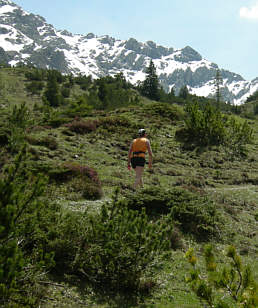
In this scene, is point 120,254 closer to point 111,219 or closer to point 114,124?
point 111,219

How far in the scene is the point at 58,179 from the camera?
10406mm

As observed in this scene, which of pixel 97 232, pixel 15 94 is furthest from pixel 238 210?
pixel 15 94

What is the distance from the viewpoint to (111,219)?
218 inches

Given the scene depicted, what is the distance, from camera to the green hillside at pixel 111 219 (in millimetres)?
3918

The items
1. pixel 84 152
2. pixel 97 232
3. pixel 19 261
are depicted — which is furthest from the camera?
pixel 84 152

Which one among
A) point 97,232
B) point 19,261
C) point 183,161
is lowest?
point 183,161

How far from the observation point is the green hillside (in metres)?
3.92

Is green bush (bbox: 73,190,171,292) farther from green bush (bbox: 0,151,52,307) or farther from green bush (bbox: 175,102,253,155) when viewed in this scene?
green bush (bbox: 175,102,253,155)

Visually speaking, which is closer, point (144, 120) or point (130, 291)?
point (130, 291)

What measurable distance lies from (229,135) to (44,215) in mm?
21474

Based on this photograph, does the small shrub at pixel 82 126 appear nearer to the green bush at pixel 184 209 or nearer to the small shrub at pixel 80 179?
the small shrub at pixel 80 179

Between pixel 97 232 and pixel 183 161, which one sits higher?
pixel 97 232

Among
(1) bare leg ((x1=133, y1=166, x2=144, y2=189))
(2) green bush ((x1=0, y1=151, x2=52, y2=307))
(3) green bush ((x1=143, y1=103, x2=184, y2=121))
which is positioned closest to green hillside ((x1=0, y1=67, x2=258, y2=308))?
(2) green bush ((x1=0, y1=151, x2=52, y2=307))

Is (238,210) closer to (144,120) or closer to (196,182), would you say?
(196,182)
